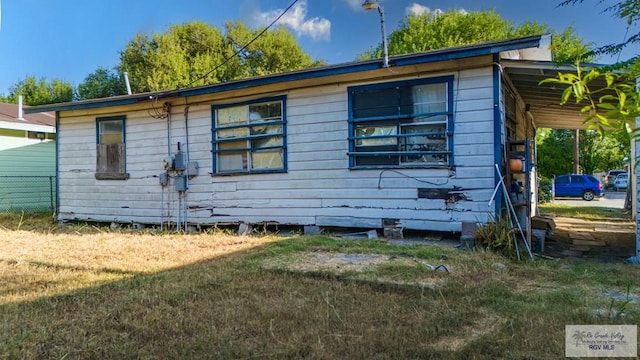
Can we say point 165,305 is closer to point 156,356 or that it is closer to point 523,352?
point 156,356

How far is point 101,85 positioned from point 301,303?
1141 inches

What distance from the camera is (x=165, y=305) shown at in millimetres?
3348

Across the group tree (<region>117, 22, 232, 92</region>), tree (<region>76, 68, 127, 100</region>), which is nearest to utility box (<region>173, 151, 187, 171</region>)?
tree (<region>117, 22, 232, 92</region>)

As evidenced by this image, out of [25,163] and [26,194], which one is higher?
[25,163]

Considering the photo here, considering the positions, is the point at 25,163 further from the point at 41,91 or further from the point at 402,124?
the point at 41,91

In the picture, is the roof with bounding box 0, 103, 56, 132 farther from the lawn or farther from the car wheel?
the car wheel

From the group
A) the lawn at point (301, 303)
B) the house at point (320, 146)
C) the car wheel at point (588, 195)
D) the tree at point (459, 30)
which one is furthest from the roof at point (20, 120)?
the car wheel at point (588, 195)

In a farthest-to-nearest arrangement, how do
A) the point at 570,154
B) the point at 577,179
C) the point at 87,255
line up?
the point at 570,154, the point at 577,179, the point at 87,255

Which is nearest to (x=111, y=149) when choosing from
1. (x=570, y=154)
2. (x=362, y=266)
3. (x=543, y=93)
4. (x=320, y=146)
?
(x=320, y=146)

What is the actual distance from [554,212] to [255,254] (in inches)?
411

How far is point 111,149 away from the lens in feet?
29.6

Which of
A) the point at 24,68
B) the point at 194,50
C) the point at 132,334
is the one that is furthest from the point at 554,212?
the point at 24,68

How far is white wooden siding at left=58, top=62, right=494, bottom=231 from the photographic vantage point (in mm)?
5906

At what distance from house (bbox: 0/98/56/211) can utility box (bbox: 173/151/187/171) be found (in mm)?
6051
